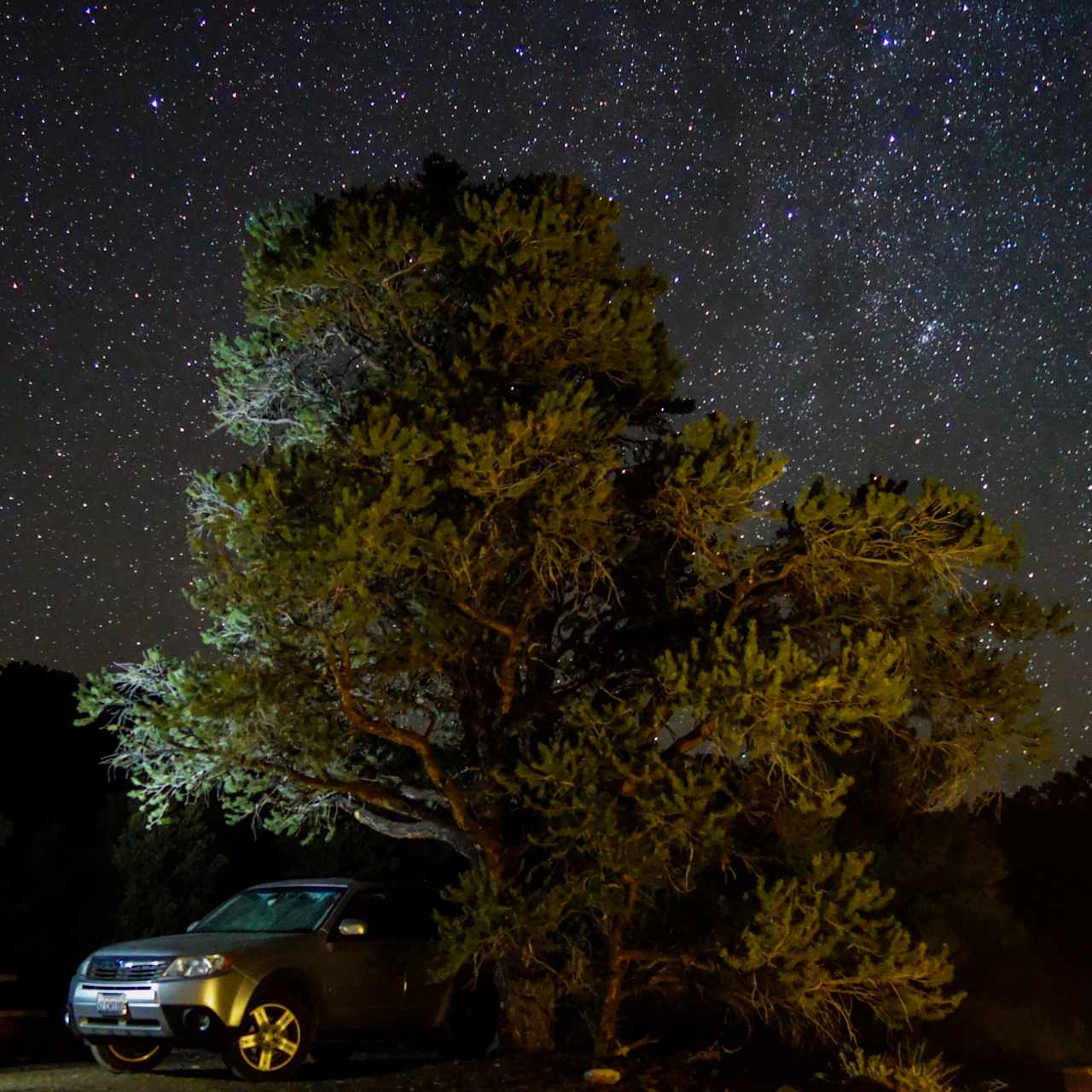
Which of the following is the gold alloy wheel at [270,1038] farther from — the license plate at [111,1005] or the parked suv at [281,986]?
the license plate at [111,1005]

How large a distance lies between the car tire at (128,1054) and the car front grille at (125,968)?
2.05ft

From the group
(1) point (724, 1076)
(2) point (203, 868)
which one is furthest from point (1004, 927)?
(1) point (724, 1076)

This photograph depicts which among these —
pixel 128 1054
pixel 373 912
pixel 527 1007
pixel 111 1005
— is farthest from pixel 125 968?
pixel 527 1007

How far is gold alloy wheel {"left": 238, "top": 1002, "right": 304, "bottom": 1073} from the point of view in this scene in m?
9.62

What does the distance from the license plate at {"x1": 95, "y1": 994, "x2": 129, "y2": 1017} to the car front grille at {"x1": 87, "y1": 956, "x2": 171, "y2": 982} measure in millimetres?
122

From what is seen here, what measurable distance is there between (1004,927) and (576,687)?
1854 centimetres

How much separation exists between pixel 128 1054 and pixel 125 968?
1.02 meters

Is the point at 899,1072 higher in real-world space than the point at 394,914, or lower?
lower

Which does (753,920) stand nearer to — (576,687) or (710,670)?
(710,670)

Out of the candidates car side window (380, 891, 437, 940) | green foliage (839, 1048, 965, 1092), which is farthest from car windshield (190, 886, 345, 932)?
green foliage (839, 1048, 965, 1092)

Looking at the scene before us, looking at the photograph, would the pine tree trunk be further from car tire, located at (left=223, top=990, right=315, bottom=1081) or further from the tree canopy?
car tire, located at (left=223, top=990, right=315, bottom=1081)

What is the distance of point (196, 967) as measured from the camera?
960 centimetres

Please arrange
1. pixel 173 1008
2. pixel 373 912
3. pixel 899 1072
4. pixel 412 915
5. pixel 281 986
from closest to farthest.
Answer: pixel 173 1008 < pixel 281 986 < pixel 899 1072 < pixel 373 912 < pixel 412 915

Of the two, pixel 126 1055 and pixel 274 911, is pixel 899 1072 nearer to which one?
pixel 274 911
